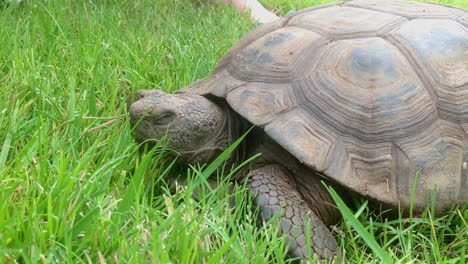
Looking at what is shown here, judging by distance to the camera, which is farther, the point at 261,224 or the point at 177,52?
the point at 177,52

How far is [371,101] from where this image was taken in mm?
2084

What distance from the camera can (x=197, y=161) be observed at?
2.24 m

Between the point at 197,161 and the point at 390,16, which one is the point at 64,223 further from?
the point at 390,16

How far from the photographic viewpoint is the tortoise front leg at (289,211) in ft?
5.98

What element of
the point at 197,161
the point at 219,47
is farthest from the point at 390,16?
the point at 219,47

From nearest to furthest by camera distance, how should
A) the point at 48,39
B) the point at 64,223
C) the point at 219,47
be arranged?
the point at 64,223, the point at 48,39, the point at 219,47

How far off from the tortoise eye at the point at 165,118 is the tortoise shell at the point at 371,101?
25 cm

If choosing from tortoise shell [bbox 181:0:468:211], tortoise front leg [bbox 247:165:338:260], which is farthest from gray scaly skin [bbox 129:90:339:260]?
tortoise shell [bbox 181:0:468:211]

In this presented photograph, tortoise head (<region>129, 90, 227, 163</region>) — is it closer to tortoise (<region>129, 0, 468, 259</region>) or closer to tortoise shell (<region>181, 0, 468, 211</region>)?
tortoise (<region>129, 0, 468, 259</region>)

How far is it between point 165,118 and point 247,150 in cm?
39

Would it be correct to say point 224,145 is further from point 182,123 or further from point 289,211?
point 289,211

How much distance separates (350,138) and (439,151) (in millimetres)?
350

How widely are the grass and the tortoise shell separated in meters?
0.17

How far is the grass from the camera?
1.46m
